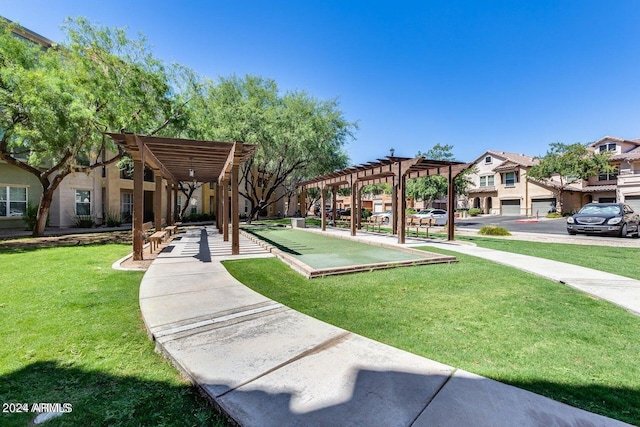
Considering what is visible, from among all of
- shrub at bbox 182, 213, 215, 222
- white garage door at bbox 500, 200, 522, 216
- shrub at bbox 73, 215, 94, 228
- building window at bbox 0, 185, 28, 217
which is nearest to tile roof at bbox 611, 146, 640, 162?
white garage door at bbox 500, 200, 522, 216

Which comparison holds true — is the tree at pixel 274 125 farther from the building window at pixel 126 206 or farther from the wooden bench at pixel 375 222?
the building window at pixel 126 206

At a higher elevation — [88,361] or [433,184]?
[433,184]

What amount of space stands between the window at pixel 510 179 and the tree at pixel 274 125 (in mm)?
27989

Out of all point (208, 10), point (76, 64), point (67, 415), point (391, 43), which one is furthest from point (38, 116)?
point (391, 43)

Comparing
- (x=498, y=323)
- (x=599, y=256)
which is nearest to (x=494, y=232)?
(x=599, y=256)

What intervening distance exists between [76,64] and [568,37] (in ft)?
78.4

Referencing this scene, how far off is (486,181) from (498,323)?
150 feet

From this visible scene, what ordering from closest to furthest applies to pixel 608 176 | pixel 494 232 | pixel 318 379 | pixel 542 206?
pixel 318 379
pixel 494 232
pixel 608 176
pixel 542 206

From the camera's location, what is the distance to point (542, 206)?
37.2 meters

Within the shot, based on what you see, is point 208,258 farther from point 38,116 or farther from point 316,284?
point 38,116

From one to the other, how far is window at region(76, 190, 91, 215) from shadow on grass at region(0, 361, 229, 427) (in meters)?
21.7

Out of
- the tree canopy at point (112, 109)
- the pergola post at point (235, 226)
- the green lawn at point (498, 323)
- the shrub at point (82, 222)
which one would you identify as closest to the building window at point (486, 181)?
the tree canopy at point (112, 109)

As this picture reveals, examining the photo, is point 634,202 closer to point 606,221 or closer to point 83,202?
point 606,221

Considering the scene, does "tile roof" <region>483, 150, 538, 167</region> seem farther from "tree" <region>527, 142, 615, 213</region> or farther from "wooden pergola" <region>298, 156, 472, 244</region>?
"wooden pergola" <region>298, 156, 472, 244</region>
